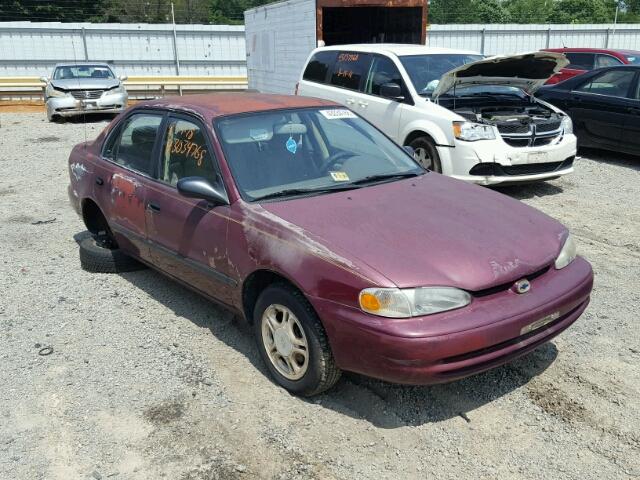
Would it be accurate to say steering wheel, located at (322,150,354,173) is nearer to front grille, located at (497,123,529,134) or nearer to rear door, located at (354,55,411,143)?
front grille, located at (497,123,529,134)

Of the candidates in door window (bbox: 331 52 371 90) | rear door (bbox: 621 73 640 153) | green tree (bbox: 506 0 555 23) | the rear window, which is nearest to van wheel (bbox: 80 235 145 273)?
door window (bbox: 331 52 371 90)

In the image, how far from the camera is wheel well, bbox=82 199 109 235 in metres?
5.51

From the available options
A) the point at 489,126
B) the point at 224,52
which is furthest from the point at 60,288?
the point at 224,52

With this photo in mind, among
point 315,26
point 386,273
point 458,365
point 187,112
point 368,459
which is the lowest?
point 368,459

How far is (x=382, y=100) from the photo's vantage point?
841cm

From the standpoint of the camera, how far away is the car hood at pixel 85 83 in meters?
15.8

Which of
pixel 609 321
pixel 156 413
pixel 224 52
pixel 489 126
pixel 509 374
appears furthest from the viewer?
pixel 224 52

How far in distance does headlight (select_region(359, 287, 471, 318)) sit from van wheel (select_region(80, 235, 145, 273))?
312 cm

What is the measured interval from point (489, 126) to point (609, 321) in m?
3.60

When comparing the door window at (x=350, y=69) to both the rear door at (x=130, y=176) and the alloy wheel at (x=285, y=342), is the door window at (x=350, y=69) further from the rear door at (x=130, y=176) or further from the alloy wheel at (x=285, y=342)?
the alloy wheel at (x=285, y=342)

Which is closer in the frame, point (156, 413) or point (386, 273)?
point (386, 273)

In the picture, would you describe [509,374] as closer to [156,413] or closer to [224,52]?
[156,413]

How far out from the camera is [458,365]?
117 inches

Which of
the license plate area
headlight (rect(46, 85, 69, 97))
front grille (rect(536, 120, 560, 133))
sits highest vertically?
headlight (rect(46, 85, 69, 97))
